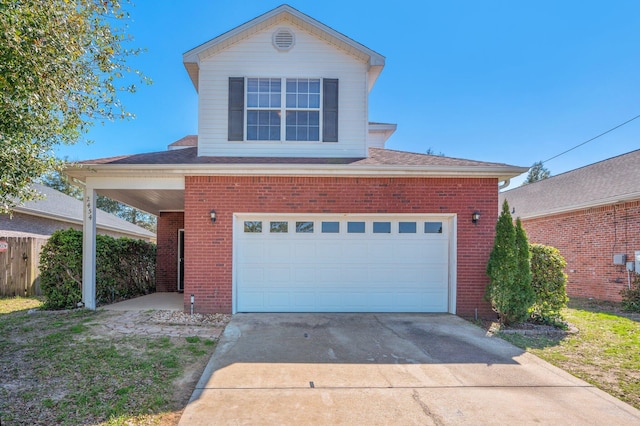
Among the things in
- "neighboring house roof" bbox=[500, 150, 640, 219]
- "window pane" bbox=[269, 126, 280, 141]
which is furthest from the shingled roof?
"neighboring house roof" bbox=[500, 150, 640, 219]

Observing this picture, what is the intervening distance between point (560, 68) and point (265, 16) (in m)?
12.9

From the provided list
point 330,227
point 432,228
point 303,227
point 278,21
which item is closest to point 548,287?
point 432,228

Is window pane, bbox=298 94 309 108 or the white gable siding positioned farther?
window pane, bbox=298 94 309 108

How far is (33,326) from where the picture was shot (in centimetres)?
631

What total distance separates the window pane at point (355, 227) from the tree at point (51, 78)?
16.4 feet

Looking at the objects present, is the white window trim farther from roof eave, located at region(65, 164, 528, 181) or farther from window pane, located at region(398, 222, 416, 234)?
window pane, located at region(398, 222, 416, 234)

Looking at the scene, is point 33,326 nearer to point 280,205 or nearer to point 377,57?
point 280,205

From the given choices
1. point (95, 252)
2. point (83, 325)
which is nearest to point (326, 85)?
point (95, 252)

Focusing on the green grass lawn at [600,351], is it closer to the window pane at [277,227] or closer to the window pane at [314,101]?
the window pane at [277,227]

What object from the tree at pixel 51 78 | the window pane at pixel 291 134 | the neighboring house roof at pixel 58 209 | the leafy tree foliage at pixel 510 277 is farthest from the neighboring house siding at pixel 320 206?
the neighboring house roof at pixel 58 209

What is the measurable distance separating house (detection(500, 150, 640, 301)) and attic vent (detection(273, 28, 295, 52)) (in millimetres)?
10816

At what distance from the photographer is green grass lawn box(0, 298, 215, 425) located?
326 centimetres

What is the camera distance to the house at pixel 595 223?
33.7ft

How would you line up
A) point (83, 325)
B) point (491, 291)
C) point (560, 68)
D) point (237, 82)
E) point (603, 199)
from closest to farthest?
point (83, 325), point (491, 291), point (237, 82), point (603, 199), point (560, 68)
